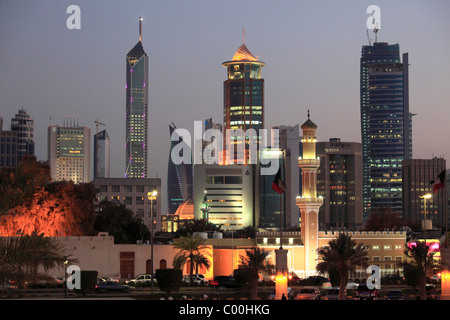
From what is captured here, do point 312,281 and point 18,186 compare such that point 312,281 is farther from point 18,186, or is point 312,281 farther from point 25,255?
point 25,255

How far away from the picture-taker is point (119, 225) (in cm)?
9844

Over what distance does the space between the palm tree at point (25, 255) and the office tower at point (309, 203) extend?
7150 centimetres

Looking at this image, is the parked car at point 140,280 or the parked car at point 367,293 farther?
the parked car at point 140,280

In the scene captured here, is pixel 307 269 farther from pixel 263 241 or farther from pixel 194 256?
pixel 194 256

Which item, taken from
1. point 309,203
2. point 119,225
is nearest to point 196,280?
point 309,203

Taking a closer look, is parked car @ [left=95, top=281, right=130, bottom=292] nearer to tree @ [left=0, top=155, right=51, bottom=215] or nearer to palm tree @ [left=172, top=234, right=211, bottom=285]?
palm tree @ [left=172, top=234, right=211, bottom=285]

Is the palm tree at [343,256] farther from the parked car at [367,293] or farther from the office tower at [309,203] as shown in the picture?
the office tower at [309,203]

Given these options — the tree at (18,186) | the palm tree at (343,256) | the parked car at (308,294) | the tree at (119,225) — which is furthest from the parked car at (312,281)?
the tree at (18,186)

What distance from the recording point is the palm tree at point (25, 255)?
703 inches

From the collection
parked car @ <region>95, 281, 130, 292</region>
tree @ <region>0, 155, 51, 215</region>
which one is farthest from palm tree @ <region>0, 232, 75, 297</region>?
parked car @ <region>95, 281, 130, 292</region>

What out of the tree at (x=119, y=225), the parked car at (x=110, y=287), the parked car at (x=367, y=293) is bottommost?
the parked car at (x=110, y=287)

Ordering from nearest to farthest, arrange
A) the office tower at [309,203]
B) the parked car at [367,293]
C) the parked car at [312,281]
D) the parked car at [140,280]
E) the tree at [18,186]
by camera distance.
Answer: the tree at [18,186] < the parked car at [367,293] < the parked car at [140,280] < the parked car at [312,281] < the office tower at [309,203]
